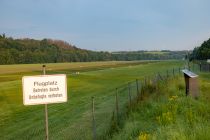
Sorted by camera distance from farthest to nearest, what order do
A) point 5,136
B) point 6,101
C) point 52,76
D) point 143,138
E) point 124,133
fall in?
point 6,101 → point 5,136 → point 124,133 → point 52,76 → point 143,138

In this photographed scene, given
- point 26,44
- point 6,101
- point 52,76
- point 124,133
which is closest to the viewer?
point 52,76

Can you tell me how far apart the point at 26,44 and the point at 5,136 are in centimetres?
16813

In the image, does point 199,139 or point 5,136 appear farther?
point 5,136

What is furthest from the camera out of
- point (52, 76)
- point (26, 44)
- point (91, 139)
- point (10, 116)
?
point (26, 44)

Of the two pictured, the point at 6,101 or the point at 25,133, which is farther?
the point at 6,101

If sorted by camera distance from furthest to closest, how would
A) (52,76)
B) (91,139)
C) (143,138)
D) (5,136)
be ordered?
(5,136) → (91,139) → (52,76) → (143,138)

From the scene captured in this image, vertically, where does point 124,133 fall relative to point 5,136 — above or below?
above

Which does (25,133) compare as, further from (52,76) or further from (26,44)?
(26,44)

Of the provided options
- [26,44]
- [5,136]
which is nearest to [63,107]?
[5,136]

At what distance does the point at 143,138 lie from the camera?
7.82 metres

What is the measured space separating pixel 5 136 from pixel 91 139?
4.69m

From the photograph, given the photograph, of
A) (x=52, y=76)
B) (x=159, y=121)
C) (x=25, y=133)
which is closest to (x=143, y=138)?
(x=52, y=76)

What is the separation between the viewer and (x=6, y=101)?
2995 centimetres

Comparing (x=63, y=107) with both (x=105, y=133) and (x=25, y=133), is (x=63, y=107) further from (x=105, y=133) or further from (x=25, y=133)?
(x=105, y=133)
